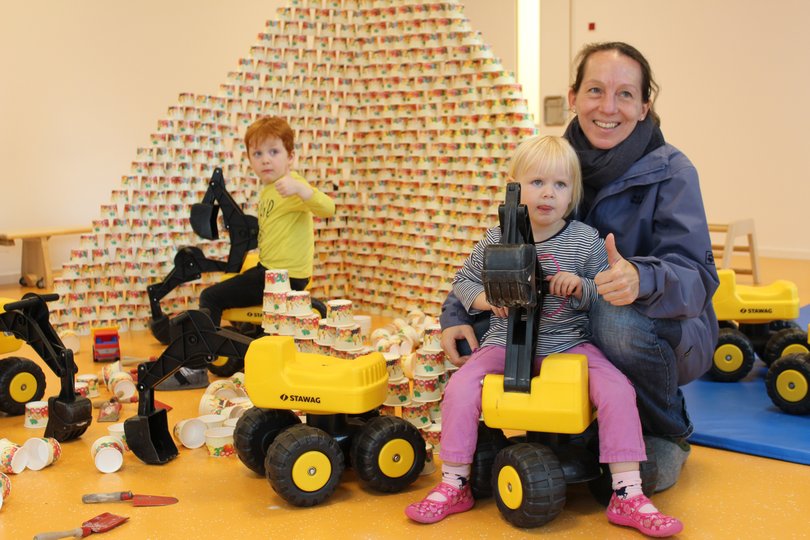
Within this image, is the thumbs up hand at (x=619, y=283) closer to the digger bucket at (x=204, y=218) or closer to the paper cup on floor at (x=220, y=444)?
the paper cup on floor at (x=220, y=444)

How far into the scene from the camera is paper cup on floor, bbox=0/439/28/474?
295 cm

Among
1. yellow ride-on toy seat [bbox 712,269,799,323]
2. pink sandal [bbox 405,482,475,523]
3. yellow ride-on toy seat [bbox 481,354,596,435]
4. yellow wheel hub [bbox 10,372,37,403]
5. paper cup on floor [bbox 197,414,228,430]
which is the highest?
yellow ride-on toy seat [bbox 712,269,799,323]

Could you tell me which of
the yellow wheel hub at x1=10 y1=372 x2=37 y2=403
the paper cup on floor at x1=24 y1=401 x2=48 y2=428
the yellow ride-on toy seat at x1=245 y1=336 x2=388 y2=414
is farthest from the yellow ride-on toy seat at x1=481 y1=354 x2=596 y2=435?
the yellow wheel hub at x1=10 y1=372 x2=37 y2=403

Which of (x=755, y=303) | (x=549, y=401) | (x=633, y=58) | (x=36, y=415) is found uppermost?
(x=633, y=58)

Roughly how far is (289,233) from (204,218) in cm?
48

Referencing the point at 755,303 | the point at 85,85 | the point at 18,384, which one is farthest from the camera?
the point at 85,85

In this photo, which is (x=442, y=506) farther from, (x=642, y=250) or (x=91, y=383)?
(x=91, y=383)

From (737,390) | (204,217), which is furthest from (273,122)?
(737,390)

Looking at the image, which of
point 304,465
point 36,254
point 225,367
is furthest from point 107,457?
point 36,254

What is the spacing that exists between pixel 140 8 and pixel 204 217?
15.1ft

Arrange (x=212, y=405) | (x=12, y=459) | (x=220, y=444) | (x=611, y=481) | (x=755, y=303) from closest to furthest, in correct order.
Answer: (x=611, y=481), (x=12, y=459), (x=220, y=444), (x=212, y=405), (x=755, y=303)

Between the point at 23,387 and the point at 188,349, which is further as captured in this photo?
the point at 23,387

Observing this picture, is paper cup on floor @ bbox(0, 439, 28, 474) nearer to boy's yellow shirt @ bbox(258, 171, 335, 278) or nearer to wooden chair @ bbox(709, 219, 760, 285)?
boy's yellow shirt @ bbox(258, 171, 335, 278)

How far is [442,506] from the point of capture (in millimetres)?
2510
